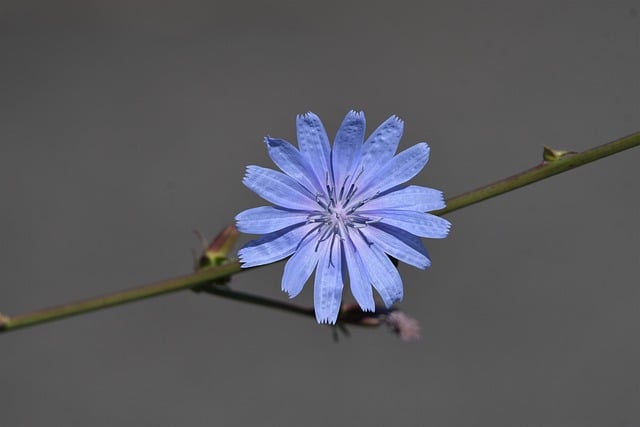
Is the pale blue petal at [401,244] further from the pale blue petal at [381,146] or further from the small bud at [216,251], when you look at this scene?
the small bud at [216,251]

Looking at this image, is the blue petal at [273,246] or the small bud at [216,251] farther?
the small bud at [216,251]

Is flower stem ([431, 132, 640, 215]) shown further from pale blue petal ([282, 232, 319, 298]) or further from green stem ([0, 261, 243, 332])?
green stem ([0, 261, 243, 332])

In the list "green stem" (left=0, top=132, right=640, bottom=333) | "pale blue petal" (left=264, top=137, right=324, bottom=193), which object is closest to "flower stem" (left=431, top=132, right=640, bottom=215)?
"green stem" (left=0, top=132, right=640, bottom=333)

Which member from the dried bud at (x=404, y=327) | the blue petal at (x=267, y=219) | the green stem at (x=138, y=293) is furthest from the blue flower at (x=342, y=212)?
the dried bud at (x=404, y=327)

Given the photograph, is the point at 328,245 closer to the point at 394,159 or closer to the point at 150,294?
the point at 394,159

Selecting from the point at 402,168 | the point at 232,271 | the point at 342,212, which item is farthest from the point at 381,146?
the point at 232,271

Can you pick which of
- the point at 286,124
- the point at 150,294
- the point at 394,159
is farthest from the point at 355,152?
the point at 286,124

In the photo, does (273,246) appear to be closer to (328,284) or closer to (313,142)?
(328,284)
